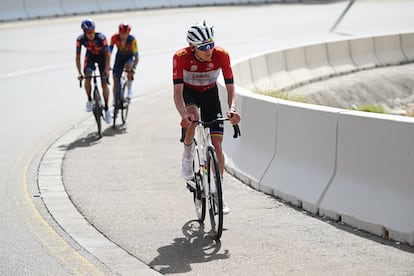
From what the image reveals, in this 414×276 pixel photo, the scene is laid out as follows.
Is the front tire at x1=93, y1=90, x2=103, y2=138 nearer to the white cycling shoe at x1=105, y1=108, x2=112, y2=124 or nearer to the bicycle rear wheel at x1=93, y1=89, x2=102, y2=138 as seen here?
the bicycle rear wheel at x1=93, y1=89, x2=102, y2=138

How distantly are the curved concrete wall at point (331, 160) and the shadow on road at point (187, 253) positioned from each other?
1319mm

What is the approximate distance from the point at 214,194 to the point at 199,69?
1265 mm

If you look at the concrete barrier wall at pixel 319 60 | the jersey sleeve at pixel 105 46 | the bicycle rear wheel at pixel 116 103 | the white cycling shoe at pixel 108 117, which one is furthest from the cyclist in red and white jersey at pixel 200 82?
the concrete barrier wall at pixel 319 60

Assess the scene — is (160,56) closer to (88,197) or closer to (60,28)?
(60,28)

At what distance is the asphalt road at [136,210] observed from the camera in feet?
26.0

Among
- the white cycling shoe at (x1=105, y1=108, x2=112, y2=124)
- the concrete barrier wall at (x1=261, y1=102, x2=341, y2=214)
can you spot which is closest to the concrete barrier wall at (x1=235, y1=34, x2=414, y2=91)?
the white cycling shoe at (x1=105, y1=108, x2=112, y2=124)

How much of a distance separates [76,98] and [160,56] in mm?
7699

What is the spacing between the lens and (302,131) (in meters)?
10.0

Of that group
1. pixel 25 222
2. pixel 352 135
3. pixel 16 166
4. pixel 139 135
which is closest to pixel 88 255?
pixel 25 222

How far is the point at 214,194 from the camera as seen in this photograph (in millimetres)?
8617

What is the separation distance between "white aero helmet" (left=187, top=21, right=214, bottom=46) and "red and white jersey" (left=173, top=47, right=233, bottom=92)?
0.99 ft

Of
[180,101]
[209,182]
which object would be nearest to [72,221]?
[209,182]

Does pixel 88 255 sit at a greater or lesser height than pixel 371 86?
greater

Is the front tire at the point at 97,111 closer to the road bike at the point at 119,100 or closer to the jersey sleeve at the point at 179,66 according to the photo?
the road bike at the point at 119,100
